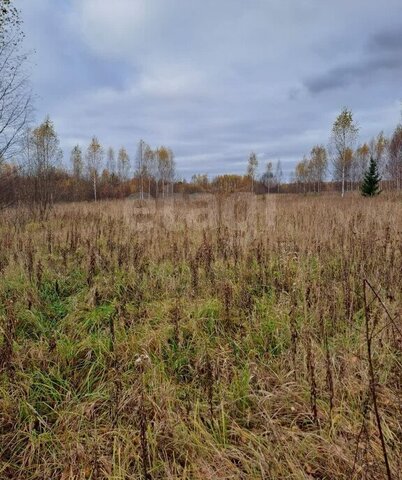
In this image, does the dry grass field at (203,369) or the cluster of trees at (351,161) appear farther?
the cluster of trees at (351,161)

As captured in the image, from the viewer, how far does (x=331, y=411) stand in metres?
1.82

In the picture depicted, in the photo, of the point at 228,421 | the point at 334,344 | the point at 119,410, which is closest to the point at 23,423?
the point at 119,410

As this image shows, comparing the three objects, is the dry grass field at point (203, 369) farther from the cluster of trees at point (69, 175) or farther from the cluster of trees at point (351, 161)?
the cluster of trees at point (351, 161)

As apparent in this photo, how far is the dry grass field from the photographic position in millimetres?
1637

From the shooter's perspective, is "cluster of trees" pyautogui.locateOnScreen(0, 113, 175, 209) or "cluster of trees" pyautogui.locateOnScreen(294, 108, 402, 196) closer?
"cluster of trees" pyautogui.locateOnScreen(0, 113, 175, 209)

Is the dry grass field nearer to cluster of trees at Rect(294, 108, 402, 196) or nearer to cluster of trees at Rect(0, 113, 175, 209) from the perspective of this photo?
cluster of trees at Rect(0, 113, 175, 209)

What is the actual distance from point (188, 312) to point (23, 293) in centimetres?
188

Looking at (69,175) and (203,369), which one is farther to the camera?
(69,175)

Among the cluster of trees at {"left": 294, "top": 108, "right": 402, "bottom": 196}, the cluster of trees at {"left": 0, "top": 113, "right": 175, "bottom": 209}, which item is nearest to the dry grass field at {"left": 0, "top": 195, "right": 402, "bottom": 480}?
the cluster of trees at {"left": 0, "top": 113, "right": 175, "bottom": 209}

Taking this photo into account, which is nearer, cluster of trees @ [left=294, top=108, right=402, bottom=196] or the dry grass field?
the dry grass field

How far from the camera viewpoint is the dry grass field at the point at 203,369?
1637mm

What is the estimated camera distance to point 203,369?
→ 2225mm

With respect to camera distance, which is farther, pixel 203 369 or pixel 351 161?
pixel 351 161

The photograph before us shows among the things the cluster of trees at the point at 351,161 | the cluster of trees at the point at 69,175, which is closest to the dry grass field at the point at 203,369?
the cluster of trees at the point at 69,175
